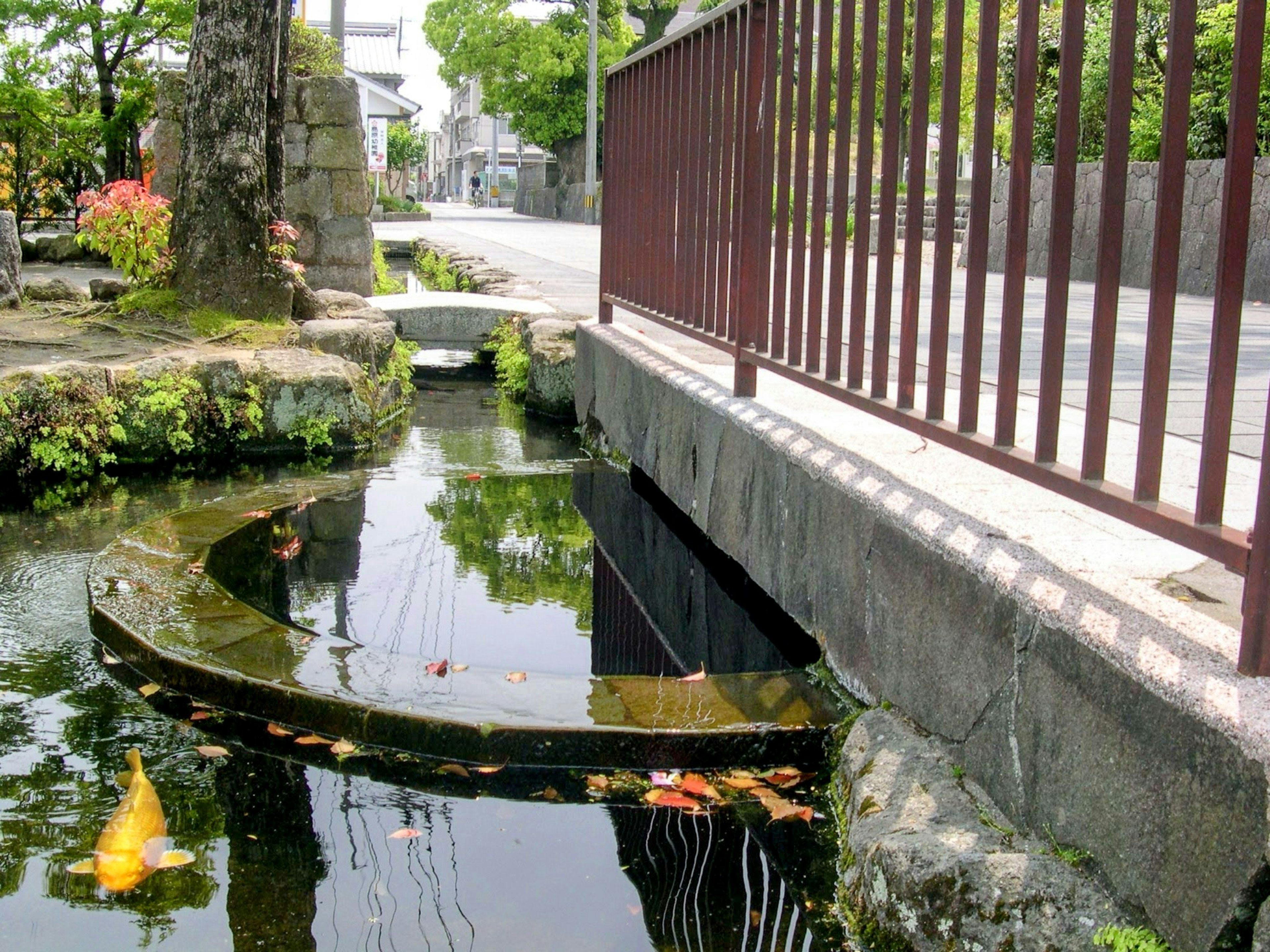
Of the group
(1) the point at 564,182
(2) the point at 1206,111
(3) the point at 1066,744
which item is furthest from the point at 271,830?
(1) the point at 564,182

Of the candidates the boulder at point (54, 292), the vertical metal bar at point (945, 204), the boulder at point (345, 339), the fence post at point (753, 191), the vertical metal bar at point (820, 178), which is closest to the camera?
the vertical metal bar at point (945, 204)

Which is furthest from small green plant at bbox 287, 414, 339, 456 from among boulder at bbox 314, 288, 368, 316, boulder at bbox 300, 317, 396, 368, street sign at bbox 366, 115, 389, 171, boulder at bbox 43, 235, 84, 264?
street sign at bbox 366, 115, 389, 171

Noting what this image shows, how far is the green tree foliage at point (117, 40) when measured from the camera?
1426cm

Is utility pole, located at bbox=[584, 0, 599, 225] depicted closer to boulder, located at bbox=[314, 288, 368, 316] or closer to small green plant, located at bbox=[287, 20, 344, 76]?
small green plant, located at bbox=[287, 20, 344, 76]

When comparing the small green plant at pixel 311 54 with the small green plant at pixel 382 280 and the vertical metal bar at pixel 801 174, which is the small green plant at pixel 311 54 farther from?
the vertical metal bar at pixel 801 174

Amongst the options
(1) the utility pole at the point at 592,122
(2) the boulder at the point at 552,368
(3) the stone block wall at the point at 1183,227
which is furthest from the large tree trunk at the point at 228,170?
(1) the utility pole at the point at 592,122

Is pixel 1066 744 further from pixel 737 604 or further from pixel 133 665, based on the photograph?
pixel 133 665

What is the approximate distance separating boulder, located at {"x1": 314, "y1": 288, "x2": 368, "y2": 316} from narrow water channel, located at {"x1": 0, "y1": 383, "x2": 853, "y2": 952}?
162 inches

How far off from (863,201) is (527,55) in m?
42.0

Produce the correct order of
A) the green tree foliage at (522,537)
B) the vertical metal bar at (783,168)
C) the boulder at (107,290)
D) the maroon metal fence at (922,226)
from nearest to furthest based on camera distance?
the maroon metal fence at (922,226) → the vertical metal bar at (783,168) → the green tree foliage at (522,537) → the boulder at (107,290)

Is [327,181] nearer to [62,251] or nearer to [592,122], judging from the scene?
[62,251]

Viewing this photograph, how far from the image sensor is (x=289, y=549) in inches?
181

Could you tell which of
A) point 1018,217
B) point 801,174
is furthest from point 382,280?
point 1018,217

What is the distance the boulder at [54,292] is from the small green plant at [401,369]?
2185 millimetres
